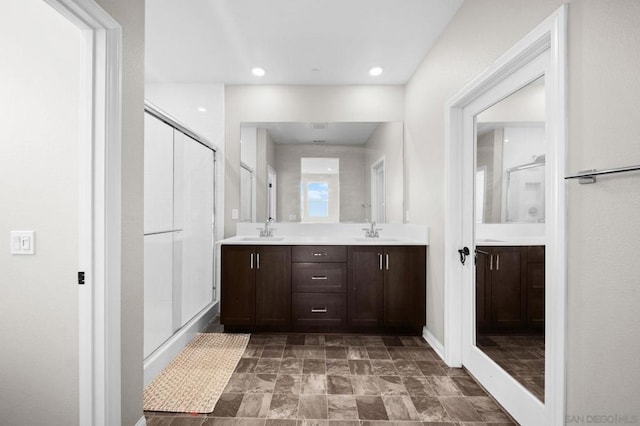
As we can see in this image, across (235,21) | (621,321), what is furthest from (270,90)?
(621,321)

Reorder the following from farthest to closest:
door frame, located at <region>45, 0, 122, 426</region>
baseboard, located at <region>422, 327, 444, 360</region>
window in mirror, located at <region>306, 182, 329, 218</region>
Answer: window in mirror, located at <region>306, 182, 329, 218</region> → baseboard, located at <region>422, 327, 444, 360</region> → door frame, located at <region>45, 0, 122, 426</region>

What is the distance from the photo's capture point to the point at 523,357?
176cm

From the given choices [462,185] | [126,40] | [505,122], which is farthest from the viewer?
[462,185]

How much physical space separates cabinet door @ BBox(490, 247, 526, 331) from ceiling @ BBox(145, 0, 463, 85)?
170 centimetres

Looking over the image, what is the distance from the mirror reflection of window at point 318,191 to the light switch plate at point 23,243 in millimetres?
2493

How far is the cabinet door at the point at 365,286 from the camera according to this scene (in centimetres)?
304

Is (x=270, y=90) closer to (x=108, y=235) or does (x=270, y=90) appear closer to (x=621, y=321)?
(x=108, y=235)

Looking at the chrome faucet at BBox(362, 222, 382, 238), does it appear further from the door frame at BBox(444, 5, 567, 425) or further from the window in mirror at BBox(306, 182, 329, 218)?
the door frame at BBox(444, 5, 567, 425)

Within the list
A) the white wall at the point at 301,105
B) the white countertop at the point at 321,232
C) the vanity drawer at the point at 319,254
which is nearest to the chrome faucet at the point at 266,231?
the white countertop at the point at 321,232

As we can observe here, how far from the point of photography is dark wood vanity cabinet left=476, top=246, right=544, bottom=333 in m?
1.63

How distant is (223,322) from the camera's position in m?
3.05

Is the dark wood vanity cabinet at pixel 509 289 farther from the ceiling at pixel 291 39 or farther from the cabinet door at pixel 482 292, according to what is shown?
the ceiling at pixel 291 39

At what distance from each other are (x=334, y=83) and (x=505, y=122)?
2073mm

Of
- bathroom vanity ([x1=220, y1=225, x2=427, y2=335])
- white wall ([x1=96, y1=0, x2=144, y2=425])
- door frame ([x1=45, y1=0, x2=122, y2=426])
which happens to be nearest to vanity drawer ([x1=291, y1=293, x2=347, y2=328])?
bathroom vanity ([x1=220, y1=225, x2=427, y2=335])
